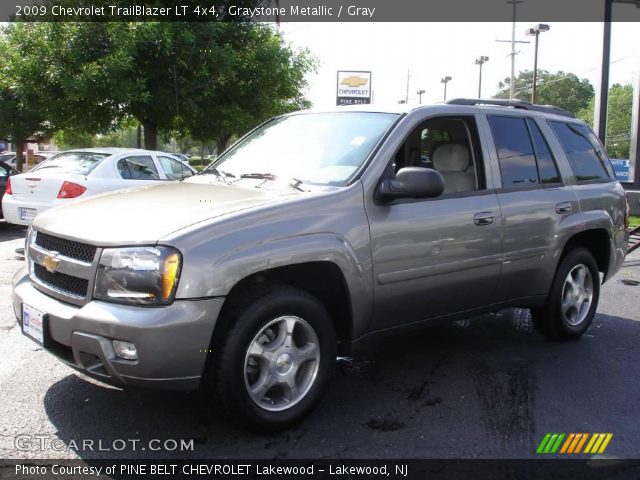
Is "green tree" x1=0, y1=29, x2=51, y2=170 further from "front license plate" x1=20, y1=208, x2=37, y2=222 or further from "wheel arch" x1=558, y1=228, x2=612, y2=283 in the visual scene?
"wheel arch" x1=558, y1=228, x2=612, y2=283

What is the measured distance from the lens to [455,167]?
4.62 m

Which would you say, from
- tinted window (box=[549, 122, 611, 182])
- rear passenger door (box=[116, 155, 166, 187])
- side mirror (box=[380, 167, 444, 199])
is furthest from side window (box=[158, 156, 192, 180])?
side mirror (box=[380, 167, 444, 199])

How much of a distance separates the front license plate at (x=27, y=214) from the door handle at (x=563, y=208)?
7350 millimetres

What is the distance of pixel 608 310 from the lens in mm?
6566

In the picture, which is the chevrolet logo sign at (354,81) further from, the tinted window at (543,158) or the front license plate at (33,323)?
the front license plate at (33,323)

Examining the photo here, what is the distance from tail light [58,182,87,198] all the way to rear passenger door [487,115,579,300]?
630cm

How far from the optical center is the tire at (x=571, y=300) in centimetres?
511

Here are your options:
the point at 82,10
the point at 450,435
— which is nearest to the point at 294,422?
the point at 450,435

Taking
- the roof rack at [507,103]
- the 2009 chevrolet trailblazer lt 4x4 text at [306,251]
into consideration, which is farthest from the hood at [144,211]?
the roof rack at [507,103]

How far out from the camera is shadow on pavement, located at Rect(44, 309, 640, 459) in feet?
10.9

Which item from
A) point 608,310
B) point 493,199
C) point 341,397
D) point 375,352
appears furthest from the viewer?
point 608,310

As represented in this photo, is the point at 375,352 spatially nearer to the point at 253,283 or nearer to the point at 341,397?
the point at 341,397

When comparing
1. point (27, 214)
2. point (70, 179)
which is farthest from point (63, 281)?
point (27, 214)

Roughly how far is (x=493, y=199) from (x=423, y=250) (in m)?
0.86
